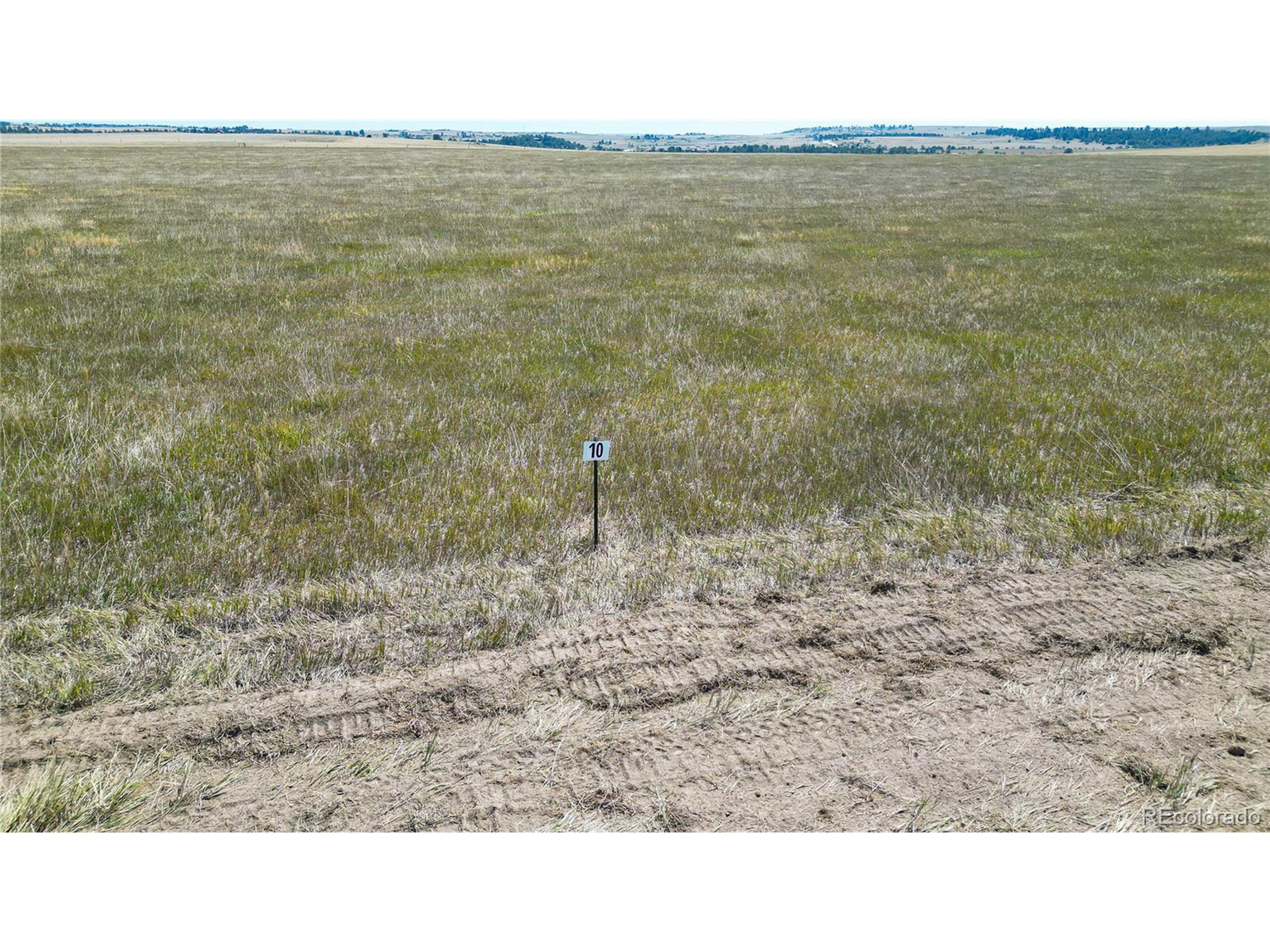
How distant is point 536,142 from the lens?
152375 millimetres

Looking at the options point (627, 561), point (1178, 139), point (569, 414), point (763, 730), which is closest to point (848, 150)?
point (1178, 139)

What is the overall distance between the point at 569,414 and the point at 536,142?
522ft

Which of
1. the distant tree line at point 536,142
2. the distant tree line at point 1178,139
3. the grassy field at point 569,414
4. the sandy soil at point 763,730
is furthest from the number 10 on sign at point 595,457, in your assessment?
the distant tree line at point 1178,139

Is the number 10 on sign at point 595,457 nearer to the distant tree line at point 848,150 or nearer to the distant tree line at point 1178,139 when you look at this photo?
the distant tree line at point 848,150

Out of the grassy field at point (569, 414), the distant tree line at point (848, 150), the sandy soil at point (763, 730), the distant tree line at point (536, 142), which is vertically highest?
the distant tree line at point (536, 142)

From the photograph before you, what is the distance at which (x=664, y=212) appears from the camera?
96.2 ft

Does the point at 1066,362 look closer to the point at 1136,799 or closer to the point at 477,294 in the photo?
the point at 1136,799

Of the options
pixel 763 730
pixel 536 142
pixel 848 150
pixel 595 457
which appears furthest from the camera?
pixel 536 142

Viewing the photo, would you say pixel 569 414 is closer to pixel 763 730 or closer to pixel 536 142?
pixel 763 730

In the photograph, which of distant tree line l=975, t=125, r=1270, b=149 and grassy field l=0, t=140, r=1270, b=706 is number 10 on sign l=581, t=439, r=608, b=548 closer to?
grassy field l=0, t=140, r=1270, b=706

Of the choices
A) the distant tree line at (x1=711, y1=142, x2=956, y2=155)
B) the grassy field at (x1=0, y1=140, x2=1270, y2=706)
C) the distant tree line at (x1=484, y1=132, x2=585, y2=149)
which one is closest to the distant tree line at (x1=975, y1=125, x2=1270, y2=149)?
the distant tree line at (x1=711, y1=142, x2=956, y2=155)

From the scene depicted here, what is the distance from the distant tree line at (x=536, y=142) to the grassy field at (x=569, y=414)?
400ft

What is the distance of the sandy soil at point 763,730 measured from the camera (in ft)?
10.8

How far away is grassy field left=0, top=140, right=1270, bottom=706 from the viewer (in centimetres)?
525
